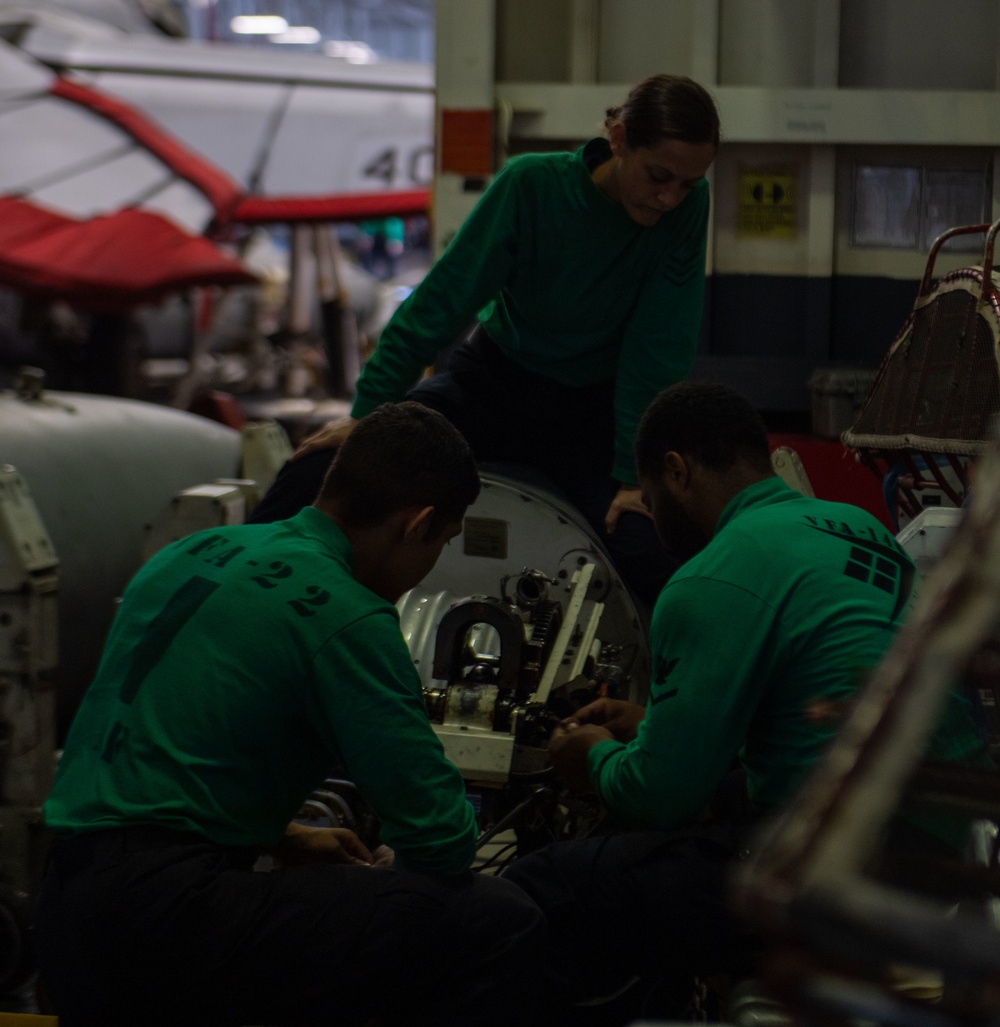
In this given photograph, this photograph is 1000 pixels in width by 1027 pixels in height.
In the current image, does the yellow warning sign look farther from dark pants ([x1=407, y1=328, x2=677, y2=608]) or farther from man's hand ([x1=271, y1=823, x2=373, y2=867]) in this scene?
man's hand ([x1=271, y1=823, x2=373, y2=867])

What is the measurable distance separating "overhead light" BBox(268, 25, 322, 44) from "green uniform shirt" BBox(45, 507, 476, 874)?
2804cm

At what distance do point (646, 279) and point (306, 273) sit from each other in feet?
29.8

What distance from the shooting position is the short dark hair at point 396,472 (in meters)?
2.19

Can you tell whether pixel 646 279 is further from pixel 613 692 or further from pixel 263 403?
pixel 263 403

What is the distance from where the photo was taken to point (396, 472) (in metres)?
2.19

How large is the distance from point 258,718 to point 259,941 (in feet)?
1.07

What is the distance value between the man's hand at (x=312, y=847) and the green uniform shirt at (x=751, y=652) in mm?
481

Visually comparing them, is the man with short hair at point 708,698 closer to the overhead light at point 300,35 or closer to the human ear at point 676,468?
the human ear at point 676,468

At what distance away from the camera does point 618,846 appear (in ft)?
7.54

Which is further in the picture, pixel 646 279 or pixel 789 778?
pixel 646 279

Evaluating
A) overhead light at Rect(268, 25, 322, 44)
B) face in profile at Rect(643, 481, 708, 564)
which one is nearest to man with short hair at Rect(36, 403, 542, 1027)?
face in profile at Rect(643, 481, 708, 564)

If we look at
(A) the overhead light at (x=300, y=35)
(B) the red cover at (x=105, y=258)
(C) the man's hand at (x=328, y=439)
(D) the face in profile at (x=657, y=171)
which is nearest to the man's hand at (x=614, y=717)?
(C) the man's hand at (x=328, y=439)

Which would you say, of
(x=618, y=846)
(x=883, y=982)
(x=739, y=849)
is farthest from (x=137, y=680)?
(x=883, y=982)

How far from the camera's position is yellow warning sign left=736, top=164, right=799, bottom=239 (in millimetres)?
3773
